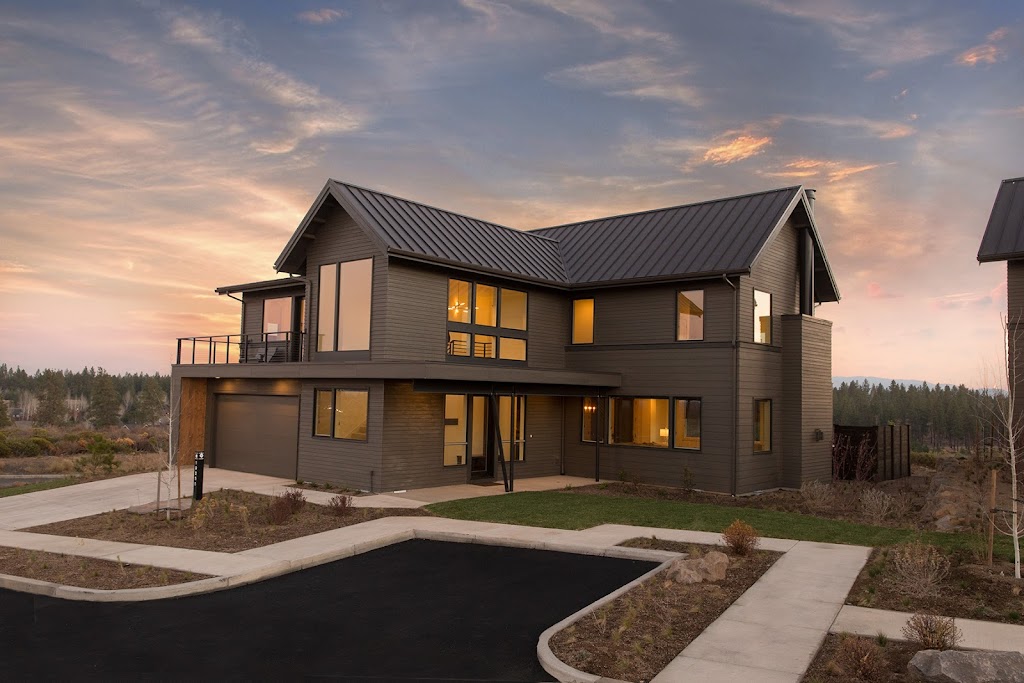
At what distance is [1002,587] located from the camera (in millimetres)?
9195

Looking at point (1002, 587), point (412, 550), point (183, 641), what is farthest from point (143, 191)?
point (1002, 587)

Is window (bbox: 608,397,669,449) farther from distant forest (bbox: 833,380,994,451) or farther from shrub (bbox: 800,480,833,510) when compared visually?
distant forest (bbox: 833,380,994,451)

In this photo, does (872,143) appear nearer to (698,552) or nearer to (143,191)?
(698,552)

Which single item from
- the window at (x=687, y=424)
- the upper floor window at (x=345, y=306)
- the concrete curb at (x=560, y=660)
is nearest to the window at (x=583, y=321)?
the window at (x=687, y=424)

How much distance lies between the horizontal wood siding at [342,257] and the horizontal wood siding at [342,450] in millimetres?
1153

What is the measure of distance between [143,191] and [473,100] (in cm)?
1095

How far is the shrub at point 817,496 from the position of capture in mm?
17984

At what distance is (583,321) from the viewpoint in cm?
2389

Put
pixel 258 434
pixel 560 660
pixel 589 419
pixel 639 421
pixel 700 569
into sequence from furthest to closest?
pixel 589 419 → pixel 258 434 → pixel 639 421 → pixel 700 569 → pixel 560 660

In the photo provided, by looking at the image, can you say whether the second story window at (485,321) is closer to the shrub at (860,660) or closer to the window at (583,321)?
the window at (583,321)

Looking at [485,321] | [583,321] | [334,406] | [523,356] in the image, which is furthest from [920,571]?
[583,321]

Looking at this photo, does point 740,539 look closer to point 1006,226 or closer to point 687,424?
point 687,424

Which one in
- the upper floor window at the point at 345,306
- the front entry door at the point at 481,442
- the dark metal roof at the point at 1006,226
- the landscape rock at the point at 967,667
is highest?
the dark metal roof at the point at 1006,226

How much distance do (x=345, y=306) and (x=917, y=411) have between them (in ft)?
197
